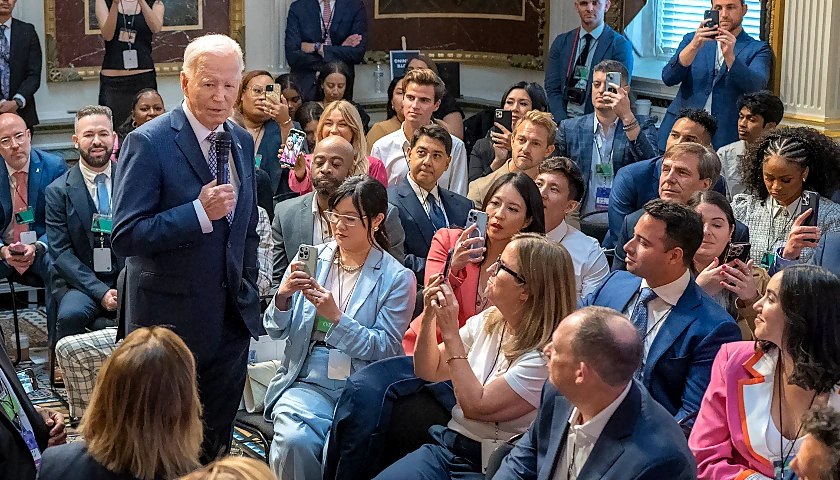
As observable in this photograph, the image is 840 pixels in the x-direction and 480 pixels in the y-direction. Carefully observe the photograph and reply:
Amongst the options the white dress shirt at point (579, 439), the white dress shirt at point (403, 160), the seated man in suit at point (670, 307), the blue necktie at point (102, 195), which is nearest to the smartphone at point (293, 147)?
the white dress shirt at point (403, 160)

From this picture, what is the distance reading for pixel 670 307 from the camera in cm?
328

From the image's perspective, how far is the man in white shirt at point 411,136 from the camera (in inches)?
229

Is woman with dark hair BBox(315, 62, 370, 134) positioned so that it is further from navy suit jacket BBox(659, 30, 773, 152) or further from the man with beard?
the man with beard

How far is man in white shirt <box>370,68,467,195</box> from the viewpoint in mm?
5809

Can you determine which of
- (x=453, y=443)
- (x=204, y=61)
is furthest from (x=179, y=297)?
(x=453, y=443)

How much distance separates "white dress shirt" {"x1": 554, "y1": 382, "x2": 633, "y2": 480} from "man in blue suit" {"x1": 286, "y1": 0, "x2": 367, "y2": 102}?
5960mm

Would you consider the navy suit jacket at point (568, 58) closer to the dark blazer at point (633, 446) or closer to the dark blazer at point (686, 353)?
the dark blazer at point (686, 353)

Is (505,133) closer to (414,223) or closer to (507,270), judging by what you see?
(414,223)

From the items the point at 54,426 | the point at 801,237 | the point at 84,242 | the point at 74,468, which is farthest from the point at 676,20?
the point at 74,468

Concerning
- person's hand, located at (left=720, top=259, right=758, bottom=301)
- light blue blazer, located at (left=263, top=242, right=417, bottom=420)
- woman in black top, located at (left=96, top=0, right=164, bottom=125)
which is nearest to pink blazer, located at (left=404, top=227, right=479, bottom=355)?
light blue blazer, located at (left=263, top=242, right=417, bottom=420)

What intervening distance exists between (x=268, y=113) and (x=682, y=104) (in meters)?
2.68

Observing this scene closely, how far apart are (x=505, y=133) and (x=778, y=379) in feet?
11.5

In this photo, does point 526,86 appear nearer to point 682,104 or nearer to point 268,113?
point 682,104

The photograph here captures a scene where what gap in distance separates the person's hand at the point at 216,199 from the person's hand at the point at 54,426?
0.75 meters
